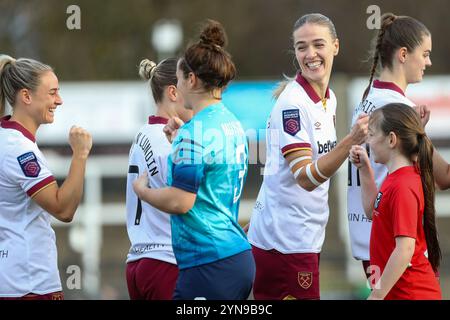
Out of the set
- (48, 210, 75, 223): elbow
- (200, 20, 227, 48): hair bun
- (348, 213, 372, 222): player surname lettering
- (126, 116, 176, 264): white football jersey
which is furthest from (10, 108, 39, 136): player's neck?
(348, 213, 372, 222): player surname lettering

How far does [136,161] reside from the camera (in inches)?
222

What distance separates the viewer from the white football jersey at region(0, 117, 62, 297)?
5.18 m

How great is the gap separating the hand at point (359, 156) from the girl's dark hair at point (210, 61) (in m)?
0.78

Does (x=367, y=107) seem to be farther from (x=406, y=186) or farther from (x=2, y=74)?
(x=2, y=74)

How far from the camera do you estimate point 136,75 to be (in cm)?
2462

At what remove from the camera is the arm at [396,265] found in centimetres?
476

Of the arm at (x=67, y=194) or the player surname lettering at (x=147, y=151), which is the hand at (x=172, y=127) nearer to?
the player surname lettering at (x=147, y=151)

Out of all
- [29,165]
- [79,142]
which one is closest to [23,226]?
[29,165]

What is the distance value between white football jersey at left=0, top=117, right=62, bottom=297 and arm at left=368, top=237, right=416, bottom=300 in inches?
69.3

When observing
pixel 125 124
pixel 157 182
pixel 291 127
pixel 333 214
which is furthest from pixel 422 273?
pixel 333 214

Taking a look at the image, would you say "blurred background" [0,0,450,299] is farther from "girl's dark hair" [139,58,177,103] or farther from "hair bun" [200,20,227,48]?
"hair bun" [200,20,227,48]

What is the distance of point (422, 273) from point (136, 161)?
1.77m

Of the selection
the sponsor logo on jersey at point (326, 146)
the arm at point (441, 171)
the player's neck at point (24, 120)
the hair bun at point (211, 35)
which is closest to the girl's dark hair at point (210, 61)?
the hair bun at point (211, 35)

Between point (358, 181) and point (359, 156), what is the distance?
0.59m
